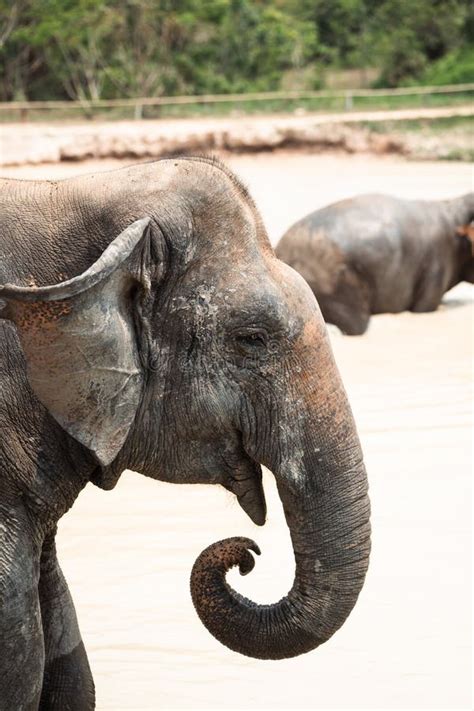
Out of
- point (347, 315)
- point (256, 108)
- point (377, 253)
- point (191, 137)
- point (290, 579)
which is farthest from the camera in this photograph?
point (256, 108)

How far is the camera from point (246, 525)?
636 cm

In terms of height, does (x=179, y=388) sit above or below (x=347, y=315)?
above

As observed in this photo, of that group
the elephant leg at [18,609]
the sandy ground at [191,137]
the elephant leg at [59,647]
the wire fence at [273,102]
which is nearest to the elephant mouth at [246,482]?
the elephant leg at [18,609]

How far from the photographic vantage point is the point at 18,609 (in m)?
3.18

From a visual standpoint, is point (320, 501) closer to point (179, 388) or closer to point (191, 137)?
point (179, 388)

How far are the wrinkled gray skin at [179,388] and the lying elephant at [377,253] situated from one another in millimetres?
7501

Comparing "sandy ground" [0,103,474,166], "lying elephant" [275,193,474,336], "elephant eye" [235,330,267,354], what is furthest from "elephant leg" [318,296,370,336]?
"sandy ground" [0,103,474,166]

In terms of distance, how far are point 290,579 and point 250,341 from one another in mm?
2560

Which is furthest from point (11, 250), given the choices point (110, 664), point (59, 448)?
point (110, 664)

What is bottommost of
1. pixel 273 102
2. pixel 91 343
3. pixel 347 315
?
pixel 273 102

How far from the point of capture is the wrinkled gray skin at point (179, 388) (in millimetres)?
3137

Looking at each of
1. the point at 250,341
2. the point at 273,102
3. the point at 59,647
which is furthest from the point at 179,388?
the point at 273,102

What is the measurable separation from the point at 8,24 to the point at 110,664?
28740 mm

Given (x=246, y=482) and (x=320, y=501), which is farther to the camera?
(x=246, y=482)
